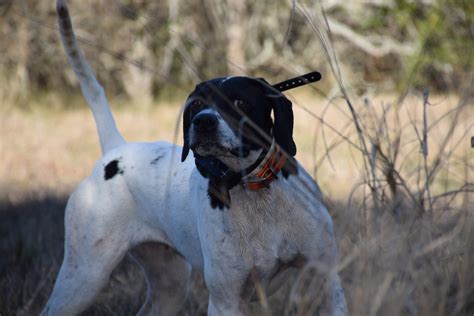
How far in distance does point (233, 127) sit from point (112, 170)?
126 centimetres

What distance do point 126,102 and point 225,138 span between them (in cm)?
1359

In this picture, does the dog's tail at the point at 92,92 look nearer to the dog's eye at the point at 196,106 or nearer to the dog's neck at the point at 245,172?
the dog's eye at the point at 196,106

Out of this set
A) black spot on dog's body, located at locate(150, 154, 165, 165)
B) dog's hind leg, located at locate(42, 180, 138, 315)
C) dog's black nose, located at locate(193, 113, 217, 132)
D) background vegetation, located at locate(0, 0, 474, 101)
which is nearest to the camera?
dog's black nose, located at locate(193, 113, 217, 132)

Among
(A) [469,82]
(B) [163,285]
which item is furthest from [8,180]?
(A) [469,82]

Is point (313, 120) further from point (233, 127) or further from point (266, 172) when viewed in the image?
point (233, 127)

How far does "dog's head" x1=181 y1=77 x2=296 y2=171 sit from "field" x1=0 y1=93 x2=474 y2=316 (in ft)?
0.50

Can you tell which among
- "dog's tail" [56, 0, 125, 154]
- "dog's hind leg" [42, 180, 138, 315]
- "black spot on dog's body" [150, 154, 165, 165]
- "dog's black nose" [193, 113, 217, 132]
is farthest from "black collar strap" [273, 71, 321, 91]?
"dog's tail" [56, 0, 125, 154]

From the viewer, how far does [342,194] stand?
6.35 metres

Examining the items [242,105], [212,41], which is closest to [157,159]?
[242,105]

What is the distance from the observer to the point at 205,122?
2.99 metres

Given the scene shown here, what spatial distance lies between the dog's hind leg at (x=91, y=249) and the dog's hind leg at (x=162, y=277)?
1.11ft

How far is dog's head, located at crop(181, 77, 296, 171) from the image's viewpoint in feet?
9.84

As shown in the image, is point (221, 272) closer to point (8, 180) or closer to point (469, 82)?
point (469, 82)

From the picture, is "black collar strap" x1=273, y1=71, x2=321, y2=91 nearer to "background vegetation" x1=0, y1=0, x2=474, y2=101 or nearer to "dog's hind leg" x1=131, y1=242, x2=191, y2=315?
"dog's hind leg" x1=131, y1=242, x2=191, y2=315
